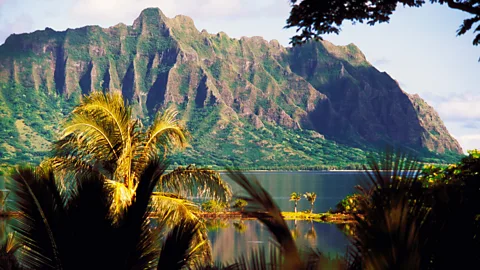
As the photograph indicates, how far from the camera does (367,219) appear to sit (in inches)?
156

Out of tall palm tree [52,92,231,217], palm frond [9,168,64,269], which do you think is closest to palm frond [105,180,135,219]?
tall palm tree [52,92,231,217]

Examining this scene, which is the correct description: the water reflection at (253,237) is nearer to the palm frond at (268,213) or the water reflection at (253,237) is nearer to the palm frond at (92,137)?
the palm frond at (92,137)

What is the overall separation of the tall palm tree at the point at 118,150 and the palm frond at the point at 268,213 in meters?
9.57

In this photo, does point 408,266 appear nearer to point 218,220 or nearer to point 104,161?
point 104,161

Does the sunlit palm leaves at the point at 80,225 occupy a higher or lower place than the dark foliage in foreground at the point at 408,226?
lower

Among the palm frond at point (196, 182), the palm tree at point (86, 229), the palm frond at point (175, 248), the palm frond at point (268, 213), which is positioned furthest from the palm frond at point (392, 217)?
the palm frond at point (196, 182)

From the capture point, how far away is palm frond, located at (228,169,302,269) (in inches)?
136

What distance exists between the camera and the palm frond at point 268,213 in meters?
3.45

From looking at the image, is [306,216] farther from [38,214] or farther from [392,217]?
[392,217]

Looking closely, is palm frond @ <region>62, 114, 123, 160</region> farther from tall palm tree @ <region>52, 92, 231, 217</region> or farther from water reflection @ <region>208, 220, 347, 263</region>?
water reflection @ <region>208, 220, 347, 263</region>

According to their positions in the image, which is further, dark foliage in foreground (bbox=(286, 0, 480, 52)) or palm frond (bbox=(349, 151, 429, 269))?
dark foliage in foreground (bbox=(286, 0, 480, 52))

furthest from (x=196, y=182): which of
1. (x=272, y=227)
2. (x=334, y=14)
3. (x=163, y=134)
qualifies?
(x=272, y=227)

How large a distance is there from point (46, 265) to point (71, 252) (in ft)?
1.02

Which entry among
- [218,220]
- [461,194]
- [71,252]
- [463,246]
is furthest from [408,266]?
[218,220]
